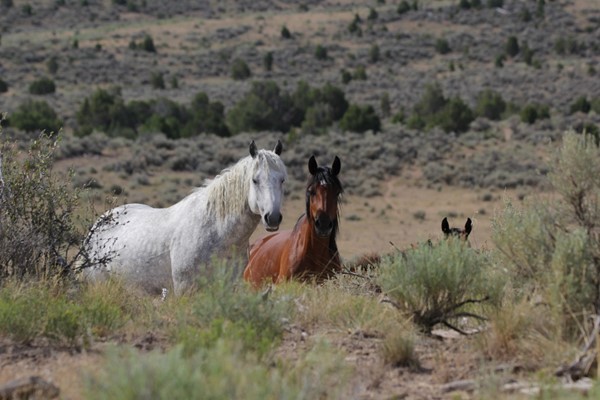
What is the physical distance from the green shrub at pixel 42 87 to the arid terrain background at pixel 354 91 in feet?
1.86

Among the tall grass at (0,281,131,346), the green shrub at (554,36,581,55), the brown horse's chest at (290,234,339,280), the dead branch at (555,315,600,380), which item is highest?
the dead branch at (555,315,600,380)

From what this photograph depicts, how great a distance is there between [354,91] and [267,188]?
56868 mm

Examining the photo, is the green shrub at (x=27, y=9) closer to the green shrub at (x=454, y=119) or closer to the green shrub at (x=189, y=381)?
the green shrub at (x=454, y=119)

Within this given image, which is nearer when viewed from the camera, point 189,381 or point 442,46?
point 189,381

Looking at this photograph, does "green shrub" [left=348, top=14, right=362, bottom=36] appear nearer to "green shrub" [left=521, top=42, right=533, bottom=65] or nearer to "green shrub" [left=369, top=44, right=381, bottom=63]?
"green shrub" [left=369, top=44, right=381, bottom=63]

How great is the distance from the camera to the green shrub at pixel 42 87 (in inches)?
2418

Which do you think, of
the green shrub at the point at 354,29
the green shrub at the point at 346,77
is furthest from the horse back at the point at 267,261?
the green shrub at the point at 354,29

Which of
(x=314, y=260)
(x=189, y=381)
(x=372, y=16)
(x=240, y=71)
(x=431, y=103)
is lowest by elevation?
(x=431, y=103)

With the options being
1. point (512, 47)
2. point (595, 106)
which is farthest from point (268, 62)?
point (595, 106)

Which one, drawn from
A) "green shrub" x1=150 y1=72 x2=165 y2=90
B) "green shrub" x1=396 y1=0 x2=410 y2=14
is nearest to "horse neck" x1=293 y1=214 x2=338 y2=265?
"green shrub" x1=150 y1=72 x2=165 y2=90

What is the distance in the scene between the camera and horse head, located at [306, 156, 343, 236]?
10.4 m

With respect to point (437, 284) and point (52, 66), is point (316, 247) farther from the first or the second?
point (52, 66)

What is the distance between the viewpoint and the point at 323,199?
34.4 ft

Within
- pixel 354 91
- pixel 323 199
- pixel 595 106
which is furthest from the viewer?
pixel 354 91
